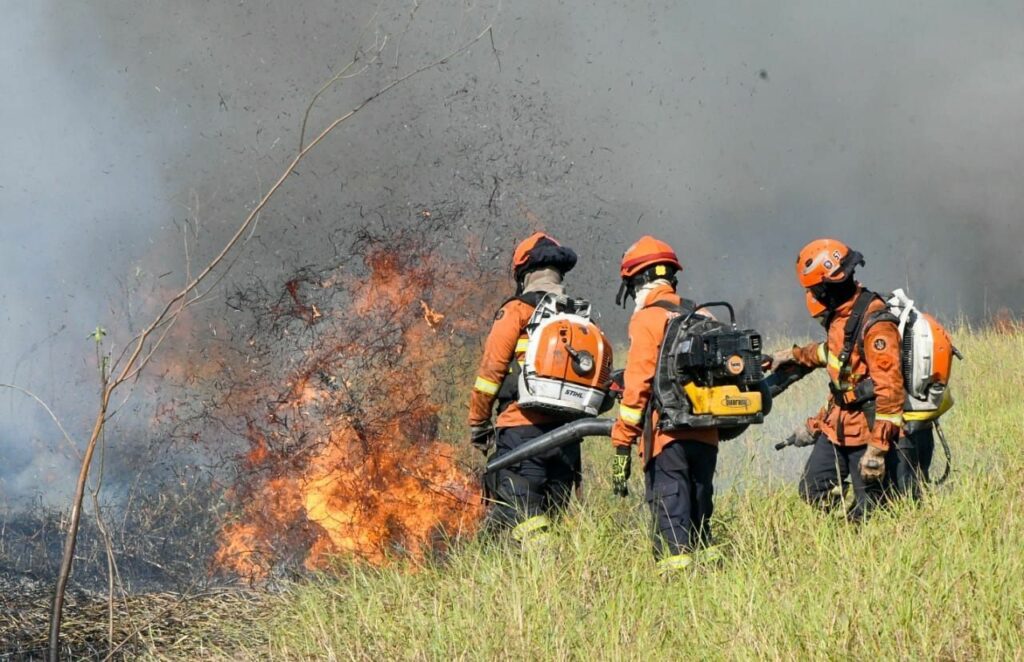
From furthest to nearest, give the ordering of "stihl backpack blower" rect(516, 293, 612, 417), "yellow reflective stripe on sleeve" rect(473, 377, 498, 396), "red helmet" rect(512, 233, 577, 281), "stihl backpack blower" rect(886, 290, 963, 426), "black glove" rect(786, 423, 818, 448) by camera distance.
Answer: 1. "black glove" rect(786, 423, 818, 448)
2. "red helmet" rect(512, 233, 577, 281)
3. "yellow reflective stripe on sleeve" rect(473, 377, 498, 396)
4. "stihl backpack blower" rect(516, 293, 612, 417)
5. "stihl backpack blower" rect(886, 290, 963, 426)

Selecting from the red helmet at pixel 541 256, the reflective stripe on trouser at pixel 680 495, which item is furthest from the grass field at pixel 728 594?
the red helmet at pixel 541 256

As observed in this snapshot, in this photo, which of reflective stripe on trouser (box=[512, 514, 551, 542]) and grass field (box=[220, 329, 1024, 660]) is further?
reflective stripe on trouser (box=[512, 514, 551, 542])

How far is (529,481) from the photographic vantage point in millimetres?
5977

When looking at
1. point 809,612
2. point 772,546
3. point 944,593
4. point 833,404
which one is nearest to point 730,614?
point 809,612

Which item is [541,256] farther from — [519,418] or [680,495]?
[680,495]

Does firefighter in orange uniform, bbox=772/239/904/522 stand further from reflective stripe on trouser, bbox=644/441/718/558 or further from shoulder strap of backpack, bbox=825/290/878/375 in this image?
reflective stripe on trouser, bbox=644/441/718/558

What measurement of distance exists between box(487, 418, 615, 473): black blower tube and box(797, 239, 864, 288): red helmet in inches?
58.5

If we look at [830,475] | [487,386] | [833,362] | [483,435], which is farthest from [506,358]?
[830,475]

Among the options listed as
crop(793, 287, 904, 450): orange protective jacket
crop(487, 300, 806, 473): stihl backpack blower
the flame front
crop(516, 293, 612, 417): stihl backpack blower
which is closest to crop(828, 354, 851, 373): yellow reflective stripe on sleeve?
crop(793, 287, 904, 450): orange protective jacket

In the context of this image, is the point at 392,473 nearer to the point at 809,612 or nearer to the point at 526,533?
the point at 526,533

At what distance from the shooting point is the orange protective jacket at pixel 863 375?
5613 millimetres

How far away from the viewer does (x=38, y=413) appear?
10.1 m

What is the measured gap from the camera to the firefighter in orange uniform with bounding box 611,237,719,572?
509 cm

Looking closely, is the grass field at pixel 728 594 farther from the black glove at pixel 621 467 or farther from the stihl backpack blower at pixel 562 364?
the stihl backpack blower at pixel 562 364
